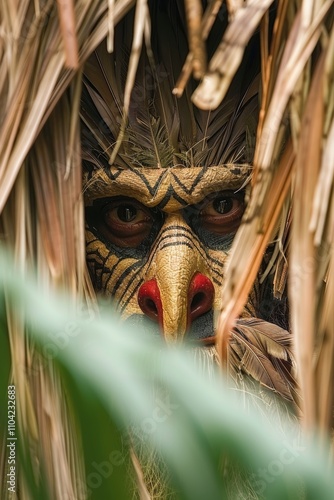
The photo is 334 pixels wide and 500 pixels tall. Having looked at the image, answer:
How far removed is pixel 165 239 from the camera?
4.15ft

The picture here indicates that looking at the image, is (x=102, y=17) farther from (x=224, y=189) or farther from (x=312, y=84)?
(x=224, y=189)

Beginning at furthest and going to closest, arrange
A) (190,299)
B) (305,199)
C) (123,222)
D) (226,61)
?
(123,222), (190,299), (305,199), (226,61)

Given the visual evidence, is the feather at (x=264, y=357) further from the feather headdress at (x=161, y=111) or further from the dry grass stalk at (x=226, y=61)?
the dry grass stalk at (x=226, y=61)

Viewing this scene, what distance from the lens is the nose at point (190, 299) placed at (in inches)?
47.9

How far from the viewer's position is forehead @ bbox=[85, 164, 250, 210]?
1.28 meters

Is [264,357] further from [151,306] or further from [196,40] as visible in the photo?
[196,40]

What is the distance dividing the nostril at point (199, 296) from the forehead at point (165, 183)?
0.14 m

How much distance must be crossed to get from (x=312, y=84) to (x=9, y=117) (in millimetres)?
370

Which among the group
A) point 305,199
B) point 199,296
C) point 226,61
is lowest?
point 199,296

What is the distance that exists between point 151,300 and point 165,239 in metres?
0.10

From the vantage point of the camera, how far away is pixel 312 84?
2.71 feet

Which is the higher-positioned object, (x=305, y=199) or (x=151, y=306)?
(x=305, y=199)

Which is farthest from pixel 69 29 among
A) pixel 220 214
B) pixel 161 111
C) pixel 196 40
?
pixel 220 214

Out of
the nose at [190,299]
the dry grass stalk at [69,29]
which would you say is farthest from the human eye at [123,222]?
the dry grass stalk at [69,29]
